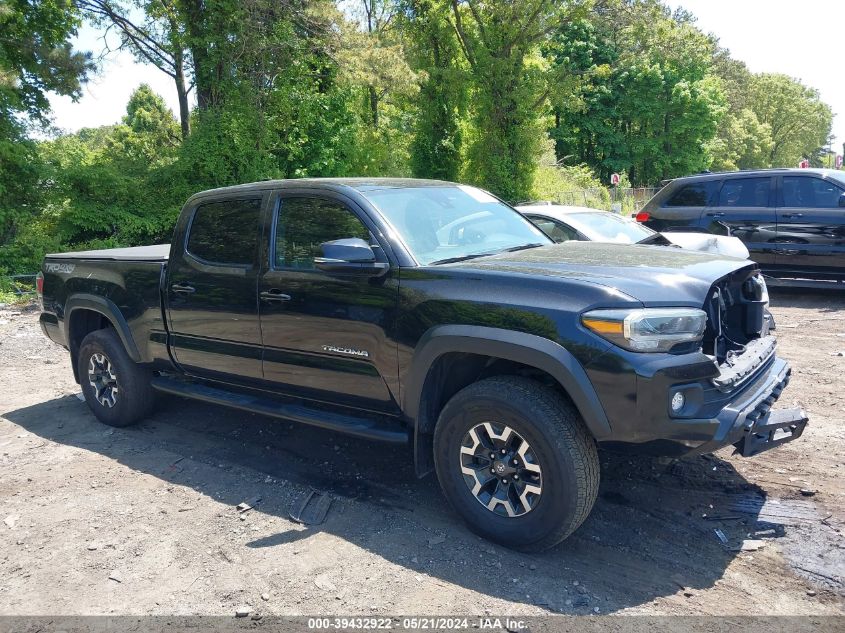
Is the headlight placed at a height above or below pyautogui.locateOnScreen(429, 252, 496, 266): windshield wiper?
below

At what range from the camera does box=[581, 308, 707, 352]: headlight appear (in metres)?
3.10

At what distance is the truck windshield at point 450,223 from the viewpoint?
407 cm

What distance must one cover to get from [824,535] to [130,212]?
1468 centimetres

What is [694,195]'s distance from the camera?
1072 centimetres

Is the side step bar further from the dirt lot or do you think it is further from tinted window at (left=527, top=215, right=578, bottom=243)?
tinted window at (left=527, top=215, right=578, bottom=243)

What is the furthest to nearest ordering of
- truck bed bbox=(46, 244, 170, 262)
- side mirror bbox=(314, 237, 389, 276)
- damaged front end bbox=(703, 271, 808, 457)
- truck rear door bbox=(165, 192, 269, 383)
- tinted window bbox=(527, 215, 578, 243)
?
tinted window bbox=(527, 215, 578, 243) < truck bed bbox=(46, 244, 170, 262) < truck rear door bbox=(165, 192, 269, 383) < side mirror bbox=(314, 237, 389, 276) < damaged front end bbox=(703, 271, 808, 457)

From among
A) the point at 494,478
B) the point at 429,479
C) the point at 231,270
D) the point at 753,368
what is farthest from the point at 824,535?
the point at 231,270

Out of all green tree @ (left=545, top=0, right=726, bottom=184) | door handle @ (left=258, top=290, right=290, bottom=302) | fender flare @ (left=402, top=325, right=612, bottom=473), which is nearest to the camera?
fender flare @ (left=402, top=325, right=612, bottom=473)

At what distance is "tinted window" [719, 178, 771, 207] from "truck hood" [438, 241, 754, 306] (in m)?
6.84

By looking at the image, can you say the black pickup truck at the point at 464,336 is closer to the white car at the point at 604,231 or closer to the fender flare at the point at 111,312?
the fender flare at the point at 111,312

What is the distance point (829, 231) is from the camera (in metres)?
9.33

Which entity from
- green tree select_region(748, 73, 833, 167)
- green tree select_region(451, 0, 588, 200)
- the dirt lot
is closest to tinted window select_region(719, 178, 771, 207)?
the dirt lot

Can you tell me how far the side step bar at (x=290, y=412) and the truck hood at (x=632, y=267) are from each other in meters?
1.07

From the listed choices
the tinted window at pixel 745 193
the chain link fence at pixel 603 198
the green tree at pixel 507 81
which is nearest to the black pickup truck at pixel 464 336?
the tinted window at pixel 745 193
